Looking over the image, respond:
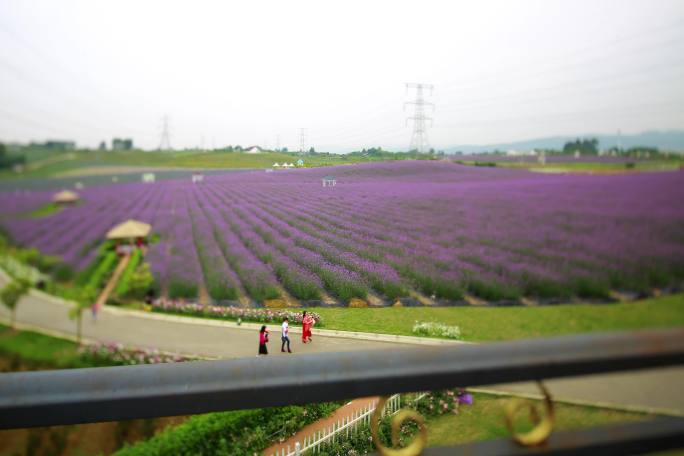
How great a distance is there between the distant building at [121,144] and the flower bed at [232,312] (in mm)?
1008

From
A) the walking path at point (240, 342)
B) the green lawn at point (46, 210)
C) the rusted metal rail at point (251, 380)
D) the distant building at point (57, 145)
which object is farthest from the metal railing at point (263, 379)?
the green lawn at point (46, 210)

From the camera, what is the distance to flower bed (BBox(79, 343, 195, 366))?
2.97 m

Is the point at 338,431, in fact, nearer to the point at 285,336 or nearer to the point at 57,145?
the point at 285,336

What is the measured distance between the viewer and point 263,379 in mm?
1363

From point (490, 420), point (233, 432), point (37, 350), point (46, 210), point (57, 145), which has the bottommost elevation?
point (233, 432)

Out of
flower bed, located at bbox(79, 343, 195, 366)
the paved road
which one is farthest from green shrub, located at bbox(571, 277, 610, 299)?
flower bed, located at bbox(79, 343, 195, 366)

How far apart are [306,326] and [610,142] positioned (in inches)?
75.3

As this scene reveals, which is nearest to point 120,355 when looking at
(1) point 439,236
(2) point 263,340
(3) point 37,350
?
(3) point 37,350

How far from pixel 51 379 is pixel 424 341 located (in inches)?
61.0

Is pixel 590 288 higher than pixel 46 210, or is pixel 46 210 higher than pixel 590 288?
pixel 46 210

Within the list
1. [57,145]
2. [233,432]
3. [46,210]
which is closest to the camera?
[57,145]

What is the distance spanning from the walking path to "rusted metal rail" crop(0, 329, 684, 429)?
0.76 feet

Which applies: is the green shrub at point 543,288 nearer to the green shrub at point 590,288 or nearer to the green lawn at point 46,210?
the green shrub at point 590,288

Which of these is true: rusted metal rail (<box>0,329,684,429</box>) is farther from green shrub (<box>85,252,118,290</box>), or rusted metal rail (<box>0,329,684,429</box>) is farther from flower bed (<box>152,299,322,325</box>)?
green shrub (<box>85,252,118,290</box>)
